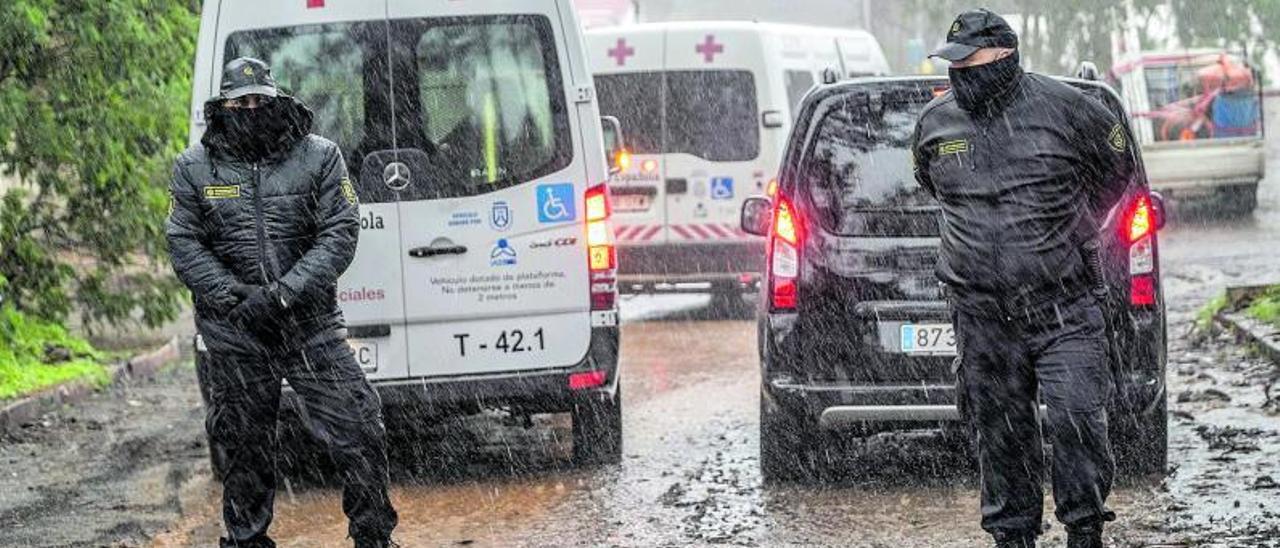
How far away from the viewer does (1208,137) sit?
86.6 feet

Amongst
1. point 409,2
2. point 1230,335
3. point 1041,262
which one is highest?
point 409,2

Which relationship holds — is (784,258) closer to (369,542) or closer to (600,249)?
(600,249)

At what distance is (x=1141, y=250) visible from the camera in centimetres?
785

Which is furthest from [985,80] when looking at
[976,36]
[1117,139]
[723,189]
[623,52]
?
[623,52]

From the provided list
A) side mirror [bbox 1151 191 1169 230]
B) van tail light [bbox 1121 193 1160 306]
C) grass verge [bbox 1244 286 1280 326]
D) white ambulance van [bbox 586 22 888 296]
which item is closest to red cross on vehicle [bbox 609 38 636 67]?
white ambulance van [bbox 586 22 888 296]

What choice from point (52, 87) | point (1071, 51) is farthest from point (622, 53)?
point (1071, 51)

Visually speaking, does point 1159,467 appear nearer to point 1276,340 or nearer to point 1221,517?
point 1221,517

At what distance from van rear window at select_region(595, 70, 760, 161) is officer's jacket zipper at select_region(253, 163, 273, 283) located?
29.4 feet

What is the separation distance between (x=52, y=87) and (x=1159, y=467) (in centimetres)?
727

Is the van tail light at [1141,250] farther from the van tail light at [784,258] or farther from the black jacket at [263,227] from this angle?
the black jacket at [263,227]

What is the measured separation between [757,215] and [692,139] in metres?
6.65

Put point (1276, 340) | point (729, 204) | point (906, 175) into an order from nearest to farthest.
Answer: point (906, 175) → point (1276, 340) → point (729, 204)

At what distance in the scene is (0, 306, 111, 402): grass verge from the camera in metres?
12.0

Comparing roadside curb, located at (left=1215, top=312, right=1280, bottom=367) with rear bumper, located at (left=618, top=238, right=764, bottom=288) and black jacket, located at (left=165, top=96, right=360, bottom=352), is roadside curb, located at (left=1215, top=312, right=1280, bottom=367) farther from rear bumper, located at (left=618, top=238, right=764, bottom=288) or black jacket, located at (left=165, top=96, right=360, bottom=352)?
black jacket, located at (left=165, top=96, right=360, bottom=352)
